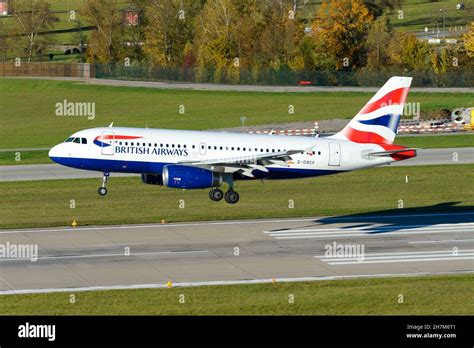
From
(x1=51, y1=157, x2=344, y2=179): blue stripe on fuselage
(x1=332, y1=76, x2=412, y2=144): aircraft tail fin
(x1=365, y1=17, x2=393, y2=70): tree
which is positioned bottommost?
(x1=51, y1=157, x2=344, y2=179): blue stripe on fuselage

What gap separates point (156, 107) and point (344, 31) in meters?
35.2

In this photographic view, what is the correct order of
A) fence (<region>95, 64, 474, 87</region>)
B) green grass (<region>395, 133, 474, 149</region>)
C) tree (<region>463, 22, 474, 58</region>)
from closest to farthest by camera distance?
1. green grass (<region>395, 133, 474, 149</region>)
2. fence (<region>95, 64, 474, 87</region>)
3. tree (<region>463, 22, 474, 58</region>)

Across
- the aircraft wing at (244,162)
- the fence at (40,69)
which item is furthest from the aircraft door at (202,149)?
the fence at (40,69)

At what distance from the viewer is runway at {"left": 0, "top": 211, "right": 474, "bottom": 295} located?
49.9 metres

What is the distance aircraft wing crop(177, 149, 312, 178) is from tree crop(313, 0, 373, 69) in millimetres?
94200

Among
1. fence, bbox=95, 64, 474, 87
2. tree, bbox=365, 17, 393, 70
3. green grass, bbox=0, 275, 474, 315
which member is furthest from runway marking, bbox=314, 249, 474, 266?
tree, bbox=365, 17, 393, 70

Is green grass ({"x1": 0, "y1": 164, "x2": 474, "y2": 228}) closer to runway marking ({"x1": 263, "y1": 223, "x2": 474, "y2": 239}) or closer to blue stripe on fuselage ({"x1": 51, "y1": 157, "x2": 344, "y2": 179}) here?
blue stripe on fuselage ({"x1": 51, "y1": 157, "x2": 344, "y2": 179})

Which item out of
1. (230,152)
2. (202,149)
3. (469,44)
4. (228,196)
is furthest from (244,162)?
(469,44)

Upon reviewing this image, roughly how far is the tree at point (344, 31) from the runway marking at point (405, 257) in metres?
101

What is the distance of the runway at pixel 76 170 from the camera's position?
273 feet

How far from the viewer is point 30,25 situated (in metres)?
189

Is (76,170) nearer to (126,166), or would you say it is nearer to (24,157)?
(24,157)
